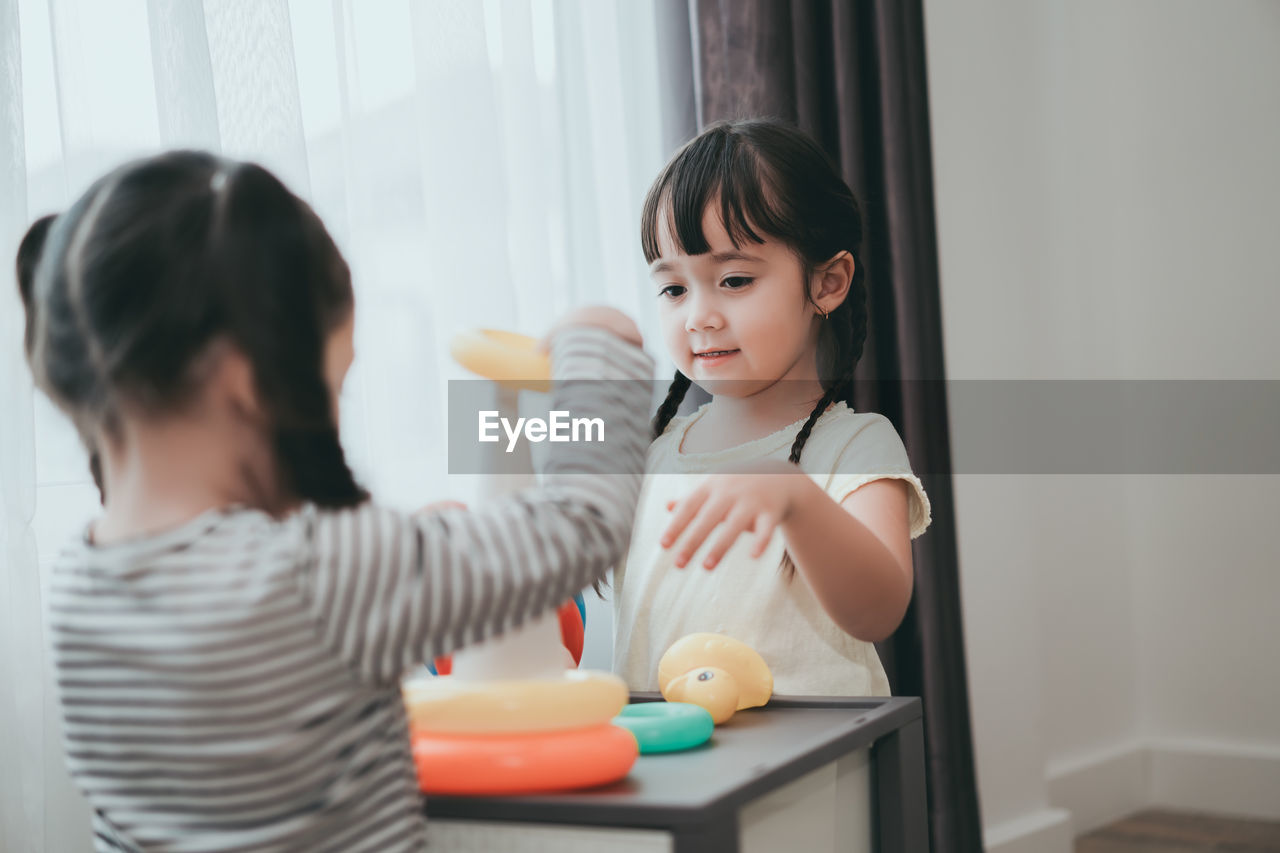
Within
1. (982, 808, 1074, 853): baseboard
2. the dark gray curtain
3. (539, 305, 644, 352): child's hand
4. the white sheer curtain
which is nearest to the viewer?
(539, 305, 644, 352): child's hand

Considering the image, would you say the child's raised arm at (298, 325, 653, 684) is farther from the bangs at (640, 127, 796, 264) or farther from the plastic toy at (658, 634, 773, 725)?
the bangs at (640, 127, 796, 264)

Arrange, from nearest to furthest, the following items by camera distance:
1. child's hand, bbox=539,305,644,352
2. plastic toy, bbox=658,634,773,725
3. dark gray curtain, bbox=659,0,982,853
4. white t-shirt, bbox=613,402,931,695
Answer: child's hand, bbox=539,305,644,352
plastic toy, bbox=658,634,773,725
white t-shirt, bbox=613,402,931,695
dark gray curtain, bbox=659,0,982,853

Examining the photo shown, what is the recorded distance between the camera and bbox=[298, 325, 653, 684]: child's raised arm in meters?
0.48

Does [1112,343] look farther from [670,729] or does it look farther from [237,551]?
[237,551]

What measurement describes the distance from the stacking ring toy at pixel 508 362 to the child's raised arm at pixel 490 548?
4 centimetres

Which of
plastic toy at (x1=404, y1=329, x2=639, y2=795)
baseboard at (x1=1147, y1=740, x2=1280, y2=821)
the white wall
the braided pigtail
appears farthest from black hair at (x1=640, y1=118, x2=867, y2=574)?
baseboard at (x1=1147, y1=740, x2=1280, y2=821)

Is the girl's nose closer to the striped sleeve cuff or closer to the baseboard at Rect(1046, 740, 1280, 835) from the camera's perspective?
the striped sleeve cuff

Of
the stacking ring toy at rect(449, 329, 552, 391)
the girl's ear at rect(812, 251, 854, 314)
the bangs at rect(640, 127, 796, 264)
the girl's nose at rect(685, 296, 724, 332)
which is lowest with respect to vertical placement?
the stacking ring toy at rect(449, 329, 552, 391)

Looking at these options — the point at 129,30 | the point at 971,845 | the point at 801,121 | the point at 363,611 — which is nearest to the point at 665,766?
the point at 363,611

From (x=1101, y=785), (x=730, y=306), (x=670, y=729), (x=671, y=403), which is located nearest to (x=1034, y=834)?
(x=1101, y=785)

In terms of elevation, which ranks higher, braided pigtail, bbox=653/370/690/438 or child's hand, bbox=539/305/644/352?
child's hand, bbox=539/305/644/352

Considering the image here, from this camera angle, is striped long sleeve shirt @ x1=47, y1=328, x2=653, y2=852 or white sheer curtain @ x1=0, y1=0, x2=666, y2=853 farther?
white sheer curtain @ x1=0, y1=0, x2=666, y2=853

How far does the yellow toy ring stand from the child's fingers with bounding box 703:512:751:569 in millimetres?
82

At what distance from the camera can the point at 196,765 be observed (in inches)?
18.9
